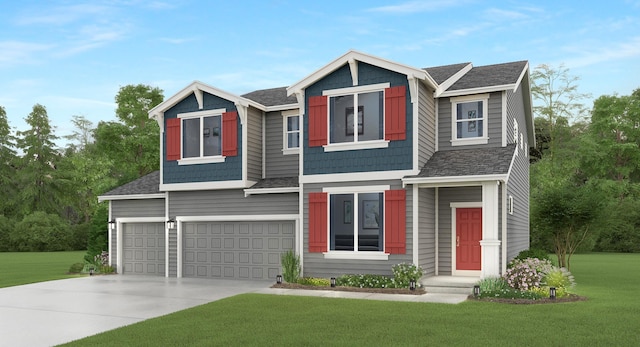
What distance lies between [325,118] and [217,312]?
7.07m

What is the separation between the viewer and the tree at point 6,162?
2250 inches

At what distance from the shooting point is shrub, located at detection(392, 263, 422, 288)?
1502 cm

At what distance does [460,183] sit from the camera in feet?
50.4

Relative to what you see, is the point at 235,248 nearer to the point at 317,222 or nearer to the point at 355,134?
the point at 317,222

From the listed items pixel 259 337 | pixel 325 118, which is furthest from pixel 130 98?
pixel 259 337

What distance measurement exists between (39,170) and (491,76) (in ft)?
170

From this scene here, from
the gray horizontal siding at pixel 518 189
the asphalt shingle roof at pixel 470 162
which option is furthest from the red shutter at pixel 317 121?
the gray horizontal siding at pixel 518 189

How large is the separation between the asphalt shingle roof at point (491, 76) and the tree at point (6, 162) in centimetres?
5261

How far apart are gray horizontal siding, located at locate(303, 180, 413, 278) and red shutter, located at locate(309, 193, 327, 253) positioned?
0.60ft

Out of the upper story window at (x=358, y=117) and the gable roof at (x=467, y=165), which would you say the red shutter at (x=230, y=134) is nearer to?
the upper story window at (x=358, y=117)

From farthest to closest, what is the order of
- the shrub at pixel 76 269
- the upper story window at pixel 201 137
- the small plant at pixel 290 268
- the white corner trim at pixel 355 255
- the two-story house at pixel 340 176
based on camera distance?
the shrub at pixel 76 269 → the upper story window at pixel 201 137 → the small plant at pixel 290 268 → the white corner trim at pixel 355 255 → the two-story house at pixel 340 176

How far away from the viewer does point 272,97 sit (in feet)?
68.7

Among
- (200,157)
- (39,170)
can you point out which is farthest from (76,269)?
(39,170)

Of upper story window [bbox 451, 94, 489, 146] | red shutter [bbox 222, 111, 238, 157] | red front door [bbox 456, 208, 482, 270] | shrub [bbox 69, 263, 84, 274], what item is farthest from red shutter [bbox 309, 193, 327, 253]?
shrub [bbox 69, 263, 84, 274]
